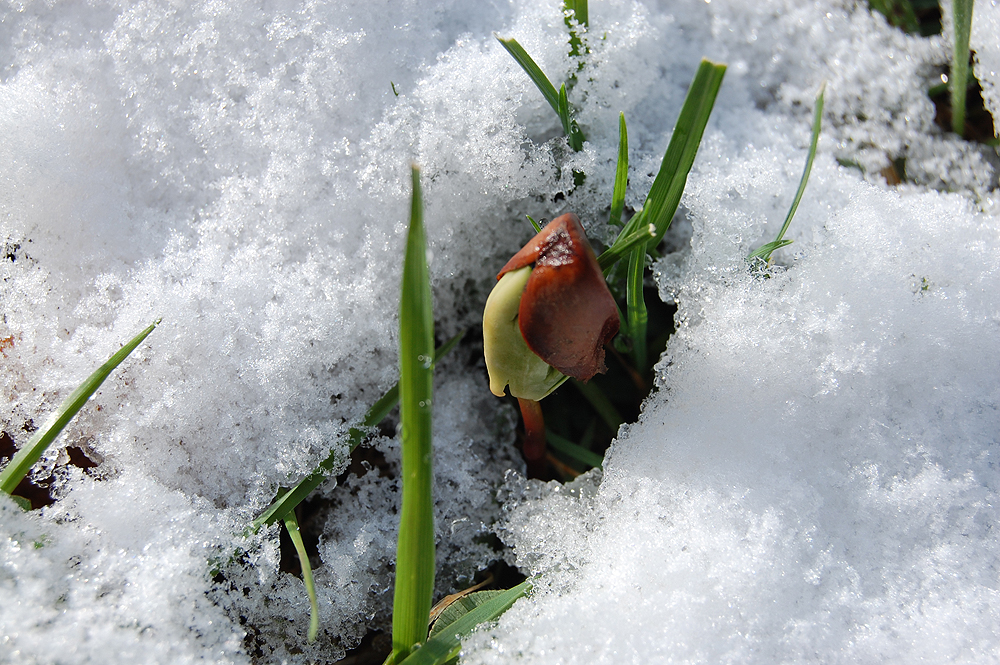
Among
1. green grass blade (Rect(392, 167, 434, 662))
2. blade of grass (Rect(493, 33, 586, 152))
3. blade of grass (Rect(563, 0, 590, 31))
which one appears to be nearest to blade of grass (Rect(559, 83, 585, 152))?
blade of grass (Rect(493, 33, 586, 152))

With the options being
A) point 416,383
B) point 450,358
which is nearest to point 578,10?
point 450,358

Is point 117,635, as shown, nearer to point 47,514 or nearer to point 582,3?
point 47,514

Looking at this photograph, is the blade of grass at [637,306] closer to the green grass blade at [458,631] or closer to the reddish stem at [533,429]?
the reddish stem at [533,429]

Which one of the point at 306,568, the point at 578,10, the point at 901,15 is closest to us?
the point at 306,568

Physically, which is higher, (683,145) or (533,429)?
(683,145)

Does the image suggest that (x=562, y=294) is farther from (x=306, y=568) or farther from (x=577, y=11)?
(x=577, y=11)
